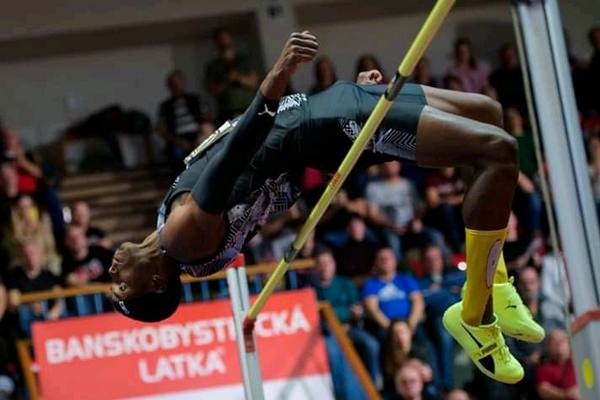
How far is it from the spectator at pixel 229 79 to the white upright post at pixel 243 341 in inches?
196

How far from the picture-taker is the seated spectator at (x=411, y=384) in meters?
7.06

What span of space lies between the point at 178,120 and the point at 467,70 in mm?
2398

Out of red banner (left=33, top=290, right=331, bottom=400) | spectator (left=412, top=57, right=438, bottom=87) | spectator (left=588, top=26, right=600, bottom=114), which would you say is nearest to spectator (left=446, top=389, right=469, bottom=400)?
red banner (left=33, top=290, right=331, bottom=400)

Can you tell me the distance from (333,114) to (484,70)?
683 centimetres

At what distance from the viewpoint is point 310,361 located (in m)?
7.00

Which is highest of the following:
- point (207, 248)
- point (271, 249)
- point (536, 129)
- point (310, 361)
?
point (536, 129)

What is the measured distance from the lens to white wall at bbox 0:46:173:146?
36.0 feet

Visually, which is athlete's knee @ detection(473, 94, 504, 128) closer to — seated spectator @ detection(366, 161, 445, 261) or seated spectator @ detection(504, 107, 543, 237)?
seated spectator @ detection(504, 107, 543, 237)

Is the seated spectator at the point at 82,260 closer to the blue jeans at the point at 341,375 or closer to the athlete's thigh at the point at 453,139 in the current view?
the blue jeans at the point at 341,375

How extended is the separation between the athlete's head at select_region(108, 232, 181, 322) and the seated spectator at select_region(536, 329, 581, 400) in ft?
11.7

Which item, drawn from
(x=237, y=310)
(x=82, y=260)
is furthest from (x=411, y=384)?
(x=237, y=310)

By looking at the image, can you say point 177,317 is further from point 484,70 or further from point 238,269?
point 484,70

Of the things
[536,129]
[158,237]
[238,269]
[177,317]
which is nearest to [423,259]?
[177,317]

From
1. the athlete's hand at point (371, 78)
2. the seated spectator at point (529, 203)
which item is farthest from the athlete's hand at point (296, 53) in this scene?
the seated spectator at point (529, 203)
